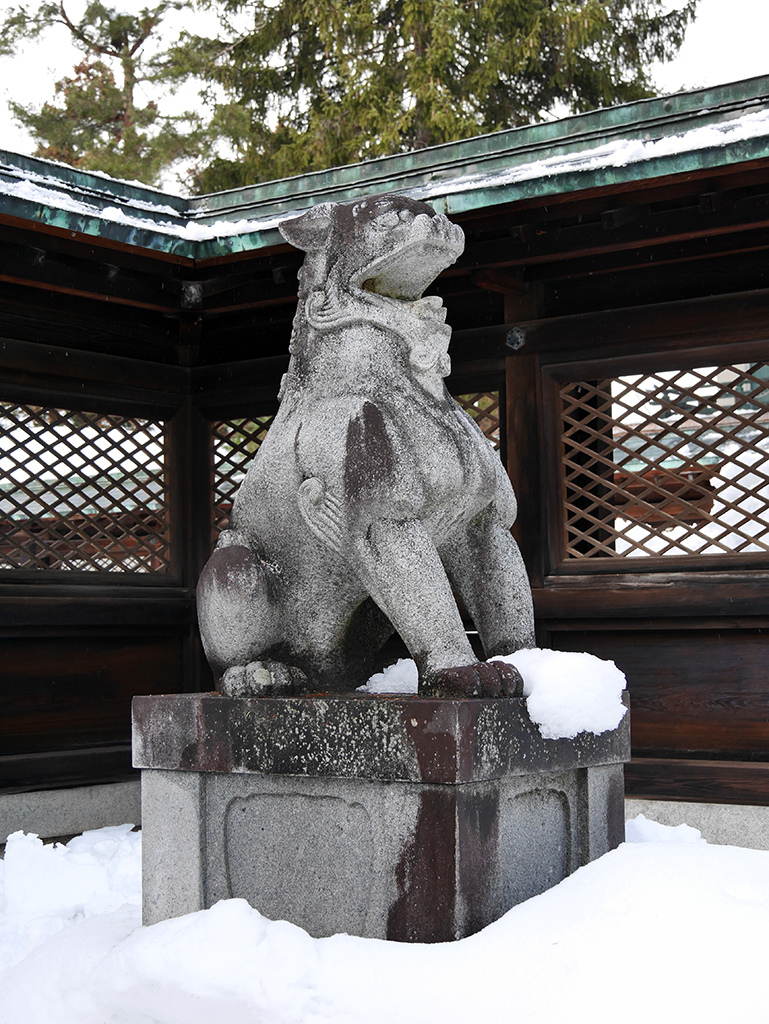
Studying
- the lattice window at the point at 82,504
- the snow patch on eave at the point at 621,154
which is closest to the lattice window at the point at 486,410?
the snow patch on eave at the point at 621,154

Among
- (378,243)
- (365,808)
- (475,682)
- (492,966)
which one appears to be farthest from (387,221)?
(492,966)

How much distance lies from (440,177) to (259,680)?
364cm

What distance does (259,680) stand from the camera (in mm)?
3219

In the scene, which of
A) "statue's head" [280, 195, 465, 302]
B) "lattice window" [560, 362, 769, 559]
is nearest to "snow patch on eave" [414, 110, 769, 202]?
"lattice window" [560, 362, 769, 559]

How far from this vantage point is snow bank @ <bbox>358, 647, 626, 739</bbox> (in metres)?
3.09

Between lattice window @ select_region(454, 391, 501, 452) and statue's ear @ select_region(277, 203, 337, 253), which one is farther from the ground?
statue's ear @ select_region(277, 203, 337, 253)

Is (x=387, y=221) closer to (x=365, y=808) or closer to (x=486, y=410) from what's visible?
(x=365, y=808)

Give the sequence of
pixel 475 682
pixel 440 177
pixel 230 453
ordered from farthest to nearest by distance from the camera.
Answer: pixel 230 453
pixel 440 177
pixel 475 682

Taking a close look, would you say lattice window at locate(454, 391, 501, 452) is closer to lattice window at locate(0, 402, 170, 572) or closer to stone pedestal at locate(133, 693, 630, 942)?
lattice window at locate(0, 402, 170, 572)

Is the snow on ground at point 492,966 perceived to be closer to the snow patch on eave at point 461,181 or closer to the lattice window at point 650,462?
the lattice window at point 650,462

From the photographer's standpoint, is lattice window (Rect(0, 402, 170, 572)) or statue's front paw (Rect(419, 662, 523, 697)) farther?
lattice window (Rect(0, 402, 170, 572))

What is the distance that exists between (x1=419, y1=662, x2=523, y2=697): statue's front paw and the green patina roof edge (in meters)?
2.76

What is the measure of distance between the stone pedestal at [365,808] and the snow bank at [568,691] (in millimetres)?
57

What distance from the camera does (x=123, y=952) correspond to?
115 inches
